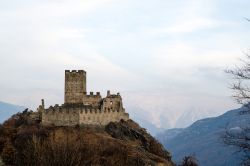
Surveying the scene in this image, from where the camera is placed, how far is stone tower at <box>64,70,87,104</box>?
118375mm

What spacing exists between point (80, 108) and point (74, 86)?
31.3ft

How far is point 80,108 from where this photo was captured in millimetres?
111688

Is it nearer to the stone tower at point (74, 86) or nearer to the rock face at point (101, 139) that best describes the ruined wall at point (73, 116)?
the rock face at point (101, 139)

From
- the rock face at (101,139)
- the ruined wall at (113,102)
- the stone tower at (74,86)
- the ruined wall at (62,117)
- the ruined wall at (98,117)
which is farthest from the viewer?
the ruined wall at (113,102)

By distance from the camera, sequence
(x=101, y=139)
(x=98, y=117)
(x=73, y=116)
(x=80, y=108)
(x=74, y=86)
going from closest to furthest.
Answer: (x=101, y=139) → (x=73, y=116) → (x=80, y=108) → (x=98, y=117) → (x=74, y=86)

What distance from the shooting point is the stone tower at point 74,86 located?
388 ft

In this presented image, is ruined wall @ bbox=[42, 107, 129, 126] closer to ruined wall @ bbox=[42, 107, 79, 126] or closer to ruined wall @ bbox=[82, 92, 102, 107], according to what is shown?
ruined wall @ bbox=[42, 107, 79, 126]

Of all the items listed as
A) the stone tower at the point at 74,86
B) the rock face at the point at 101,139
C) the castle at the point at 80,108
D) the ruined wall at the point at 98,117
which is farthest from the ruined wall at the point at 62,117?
the stone tower at the point at 74,86

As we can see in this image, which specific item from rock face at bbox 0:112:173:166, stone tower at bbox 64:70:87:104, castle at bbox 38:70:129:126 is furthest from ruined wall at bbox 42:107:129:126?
stone tower at bbox 64:70:87:104

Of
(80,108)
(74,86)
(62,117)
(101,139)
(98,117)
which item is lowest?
(101,139)

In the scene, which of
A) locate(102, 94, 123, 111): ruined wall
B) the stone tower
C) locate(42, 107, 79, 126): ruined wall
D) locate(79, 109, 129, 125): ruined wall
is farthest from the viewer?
locate(102, 94, 123, 111): ruined wall

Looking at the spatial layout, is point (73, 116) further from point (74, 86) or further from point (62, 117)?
point (74, 86)

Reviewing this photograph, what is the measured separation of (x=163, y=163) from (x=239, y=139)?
78.0 meters

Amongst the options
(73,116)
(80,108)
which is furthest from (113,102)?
(73,116)
